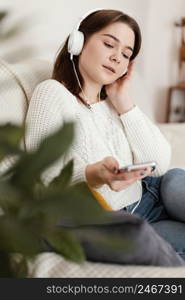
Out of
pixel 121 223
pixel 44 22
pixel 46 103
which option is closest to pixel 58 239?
pixel 121 223

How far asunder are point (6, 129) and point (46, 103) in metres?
0.93

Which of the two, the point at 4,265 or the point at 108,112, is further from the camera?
the point at 108,112

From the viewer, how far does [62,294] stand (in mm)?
529

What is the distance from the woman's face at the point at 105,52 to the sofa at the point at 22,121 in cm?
16

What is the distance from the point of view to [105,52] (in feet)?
4.55

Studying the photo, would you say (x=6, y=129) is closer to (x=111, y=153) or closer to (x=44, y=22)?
(x=111, y=153)

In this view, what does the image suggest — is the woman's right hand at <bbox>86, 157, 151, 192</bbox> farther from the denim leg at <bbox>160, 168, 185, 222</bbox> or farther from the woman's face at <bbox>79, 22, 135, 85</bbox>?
the woman's face at <bbox>79, 22, 135, 85</bbox>

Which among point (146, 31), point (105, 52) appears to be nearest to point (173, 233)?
point (105, 52)

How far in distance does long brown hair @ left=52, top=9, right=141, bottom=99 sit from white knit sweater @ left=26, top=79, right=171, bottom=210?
85mm

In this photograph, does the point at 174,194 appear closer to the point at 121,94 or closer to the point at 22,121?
the point at 121,94

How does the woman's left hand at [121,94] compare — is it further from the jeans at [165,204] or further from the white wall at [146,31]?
the white wall at [146,31]

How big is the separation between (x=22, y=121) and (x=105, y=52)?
40 centimetres

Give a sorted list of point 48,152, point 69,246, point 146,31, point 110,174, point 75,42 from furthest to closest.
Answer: point 146,31, point 75,42, point 110,174, point 69,246, point 48,152

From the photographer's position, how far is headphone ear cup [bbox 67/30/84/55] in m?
1.38
